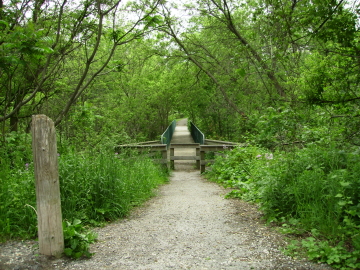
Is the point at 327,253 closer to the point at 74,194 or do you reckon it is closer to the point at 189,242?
the point at 189,242

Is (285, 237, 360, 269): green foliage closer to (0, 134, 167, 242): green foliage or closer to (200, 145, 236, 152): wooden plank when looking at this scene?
(0, 134, 167, 242): green foliage

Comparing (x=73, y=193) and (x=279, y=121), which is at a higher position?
(x=279, y=121)

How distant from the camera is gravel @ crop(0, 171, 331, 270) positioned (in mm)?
3164

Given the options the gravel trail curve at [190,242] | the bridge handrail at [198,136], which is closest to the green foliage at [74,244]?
the gravel trail curve at [190,242]

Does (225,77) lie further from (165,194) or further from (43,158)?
(43,158)

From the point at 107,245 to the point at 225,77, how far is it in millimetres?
12428

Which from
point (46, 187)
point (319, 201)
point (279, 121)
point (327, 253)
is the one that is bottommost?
point (327, 253)

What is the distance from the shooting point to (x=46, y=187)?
3.19 metres

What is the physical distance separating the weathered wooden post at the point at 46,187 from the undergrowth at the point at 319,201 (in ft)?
8.08

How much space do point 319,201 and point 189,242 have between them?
1684 mm

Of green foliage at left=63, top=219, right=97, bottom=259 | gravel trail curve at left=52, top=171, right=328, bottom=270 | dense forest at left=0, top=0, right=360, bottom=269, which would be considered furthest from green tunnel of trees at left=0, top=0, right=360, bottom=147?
green foliage at left=63, top=219, right=97, bottom=259

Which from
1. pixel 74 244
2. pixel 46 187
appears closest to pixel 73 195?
pixel 74 244

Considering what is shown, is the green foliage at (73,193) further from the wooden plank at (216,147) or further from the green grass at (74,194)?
the wooden plank at (216,147)

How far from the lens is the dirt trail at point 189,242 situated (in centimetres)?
319
